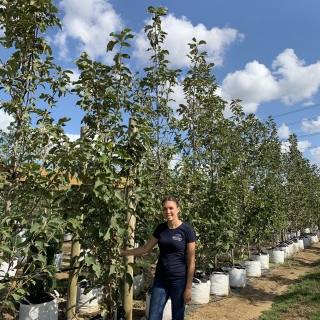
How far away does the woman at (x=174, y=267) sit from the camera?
2918 mm

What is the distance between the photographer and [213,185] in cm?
586

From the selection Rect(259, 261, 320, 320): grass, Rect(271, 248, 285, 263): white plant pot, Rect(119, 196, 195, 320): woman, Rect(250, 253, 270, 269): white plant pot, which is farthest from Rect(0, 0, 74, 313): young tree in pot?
Rect(271, 248, 285, 263): white plant pot

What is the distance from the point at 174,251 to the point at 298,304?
13.7 feet

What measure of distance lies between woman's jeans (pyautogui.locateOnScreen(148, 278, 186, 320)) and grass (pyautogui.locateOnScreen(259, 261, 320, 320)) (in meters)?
2.85

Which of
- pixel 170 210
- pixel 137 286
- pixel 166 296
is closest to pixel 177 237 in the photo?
pixel 170 210

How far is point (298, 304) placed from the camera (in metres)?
5.79

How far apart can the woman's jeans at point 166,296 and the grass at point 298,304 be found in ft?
9.35

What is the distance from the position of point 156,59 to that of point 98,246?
3.41m

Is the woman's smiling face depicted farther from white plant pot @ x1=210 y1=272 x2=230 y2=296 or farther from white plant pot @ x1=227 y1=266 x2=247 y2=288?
white plant pot @ x1=227 y1=266 x2=247 y2=288

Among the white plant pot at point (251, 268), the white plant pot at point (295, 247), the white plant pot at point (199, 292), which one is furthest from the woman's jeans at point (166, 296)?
the white plant pot at point (295, 247)

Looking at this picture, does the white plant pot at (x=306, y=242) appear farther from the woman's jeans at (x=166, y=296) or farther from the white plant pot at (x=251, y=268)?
the woman's jeans at (x=166, y=296)

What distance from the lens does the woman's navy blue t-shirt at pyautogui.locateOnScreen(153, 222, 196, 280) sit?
2.93 metres

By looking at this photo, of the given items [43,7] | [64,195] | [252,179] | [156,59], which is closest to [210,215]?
[156,59]

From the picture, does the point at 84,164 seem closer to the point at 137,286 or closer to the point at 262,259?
the point at 137,286
